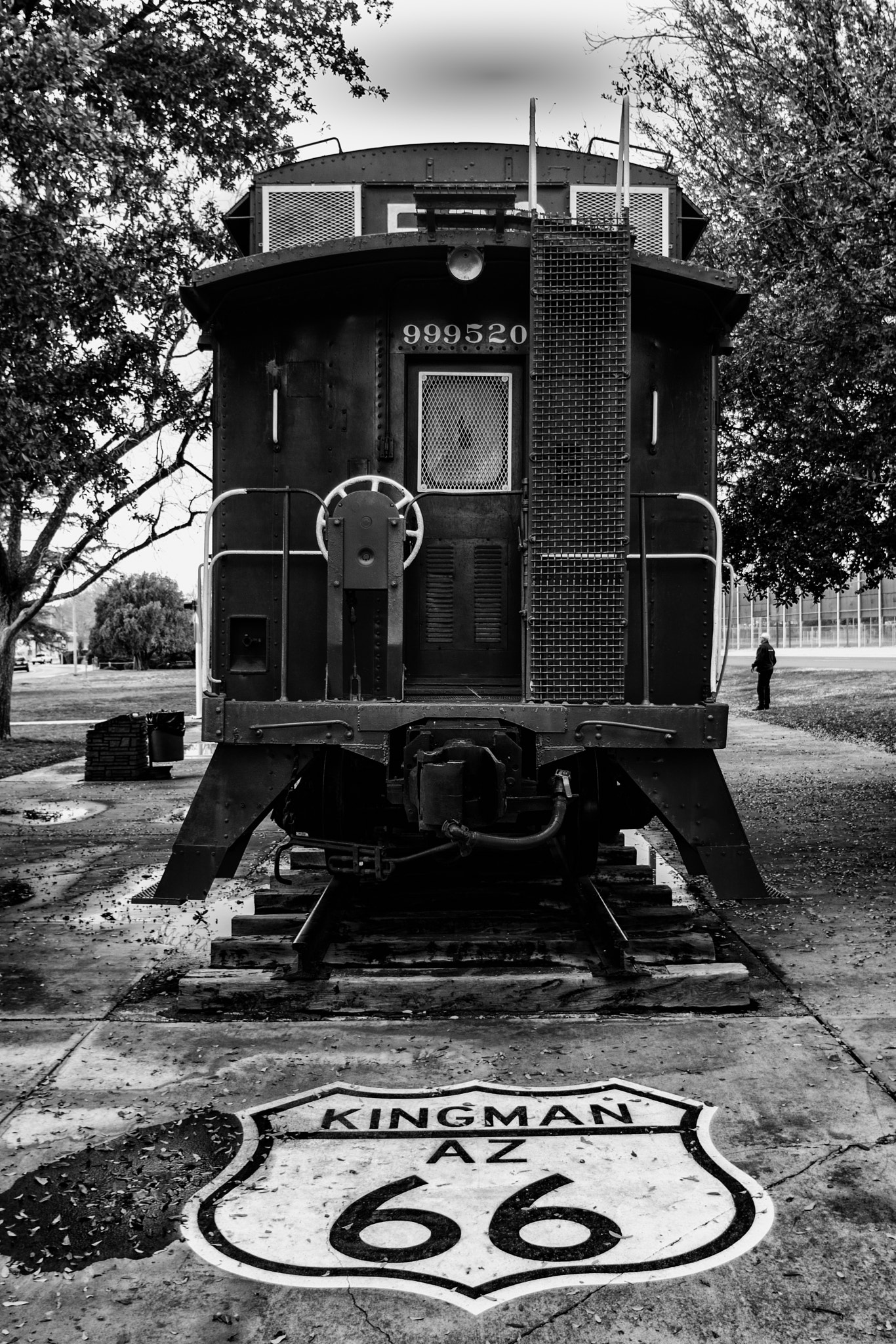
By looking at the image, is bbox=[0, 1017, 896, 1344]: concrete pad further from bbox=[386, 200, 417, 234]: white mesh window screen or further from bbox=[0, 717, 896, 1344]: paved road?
bbox=[386, 200, 417, 234]: white mesh window screen

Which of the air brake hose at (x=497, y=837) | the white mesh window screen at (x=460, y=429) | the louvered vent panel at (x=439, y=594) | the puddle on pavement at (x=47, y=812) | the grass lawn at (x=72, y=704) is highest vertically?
the white mesh window screen at (x=460, y=429)

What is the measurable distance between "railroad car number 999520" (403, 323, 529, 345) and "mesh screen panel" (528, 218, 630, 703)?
20.8 inches

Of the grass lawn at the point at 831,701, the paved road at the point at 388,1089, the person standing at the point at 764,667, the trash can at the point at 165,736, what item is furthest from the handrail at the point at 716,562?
the person standing at the point at 764,667

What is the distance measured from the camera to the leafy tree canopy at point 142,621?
74.2m

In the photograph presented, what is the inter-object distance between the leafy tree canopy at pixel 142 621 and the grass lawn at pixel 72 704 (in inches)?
132

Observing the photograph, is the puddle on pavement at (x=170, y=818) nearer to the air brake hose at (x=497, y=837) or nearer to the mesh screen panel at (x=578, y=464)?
the air brake hose at (x=497, y=837)

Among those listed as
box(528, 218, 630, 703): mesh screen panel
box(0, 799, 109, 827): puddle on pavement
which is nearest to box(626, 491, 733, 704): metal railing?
box(528, 218, 630, 703): mesh screen panel

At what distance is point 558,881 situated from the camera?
715 centimetres

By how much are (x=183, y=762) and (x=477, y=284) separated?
13.0m

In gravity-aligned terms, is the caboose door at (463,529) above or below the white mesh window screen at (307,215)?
below

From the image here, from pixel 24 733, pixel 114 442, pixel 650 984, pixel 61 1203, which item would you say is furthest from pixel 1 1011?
pixel 24 733

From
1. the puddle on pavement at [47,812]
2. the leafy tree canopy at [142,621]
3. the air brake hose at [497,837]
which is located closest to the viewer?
the air brake hose at [497,837]

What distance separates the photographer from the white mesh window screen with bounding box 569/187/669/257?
6.11 m

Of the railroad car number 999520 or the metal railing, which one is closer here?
the metal railing
